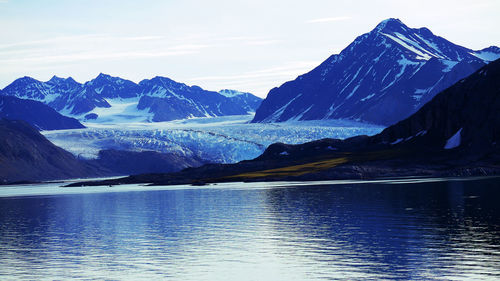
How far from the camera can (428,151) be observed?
167 metres

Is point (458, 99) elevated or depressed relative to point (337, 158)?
elevated

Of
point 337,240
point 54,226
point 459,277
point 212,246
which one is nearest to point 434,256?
point 459,277

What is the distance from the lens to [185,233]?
5853cm

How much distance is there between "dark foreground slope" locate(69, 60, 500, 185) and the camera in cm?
15275

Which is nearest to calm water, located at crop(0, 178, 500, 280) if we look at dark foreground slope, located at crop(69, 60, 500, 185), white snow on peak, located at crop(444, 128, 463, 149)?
dark foreground slope, located at crop(69, 60, 500, 185)

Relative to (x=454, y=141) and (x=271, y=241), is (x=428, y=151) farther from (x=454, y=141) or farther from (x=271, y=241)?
(x=271, y=241)

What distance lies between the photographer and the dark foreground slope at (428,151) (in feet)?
501

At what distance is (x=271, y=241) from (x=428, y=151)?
122 meters

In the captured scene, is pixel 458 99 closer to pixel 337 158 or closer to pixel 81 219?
pixel 337 158

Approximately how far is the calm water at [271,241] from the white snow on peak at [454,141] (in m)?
87.1

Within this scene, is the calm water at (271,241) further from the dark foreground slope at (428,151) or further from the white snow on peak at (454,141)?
the white snow on peak at (454,141)

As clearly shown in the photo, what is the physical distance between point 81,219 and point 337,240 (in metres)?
35.0

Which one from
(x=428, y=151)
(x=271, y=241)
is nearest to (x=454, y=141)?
(x=428, y=151)

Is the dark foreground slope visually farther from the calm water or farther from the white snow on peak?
the calm water
